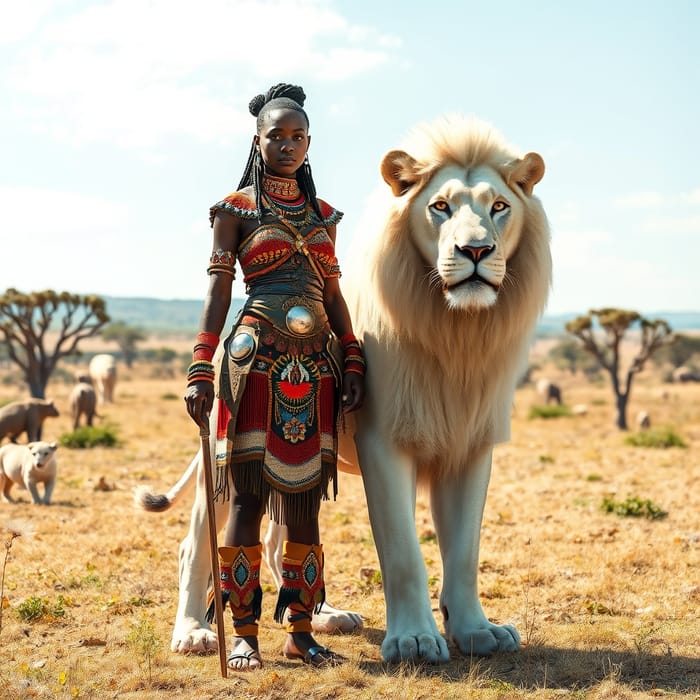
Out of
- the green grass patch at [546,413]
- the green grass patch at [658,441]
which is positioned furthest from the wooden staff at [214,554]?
the green grass patch at [546,413]

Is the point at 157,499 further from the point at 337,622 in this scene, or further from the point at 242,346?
the point at 242,346

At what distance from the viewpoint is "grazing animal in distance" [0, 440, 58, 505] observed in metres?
9.66

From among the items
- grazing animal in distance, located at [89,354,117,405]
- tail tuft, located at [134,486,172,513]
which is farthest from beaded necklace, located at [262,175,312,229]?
grazing animal in distance, located at [89,354,117,405]

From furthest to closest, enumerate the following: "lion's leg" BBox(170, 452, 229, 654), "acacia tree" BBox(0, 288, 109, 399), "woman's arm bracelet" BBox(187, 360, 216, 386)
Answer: "acacia tree" BBox(0, 288, 109, 399) < "lion's leg" BBox(170, 452, 229, 654) < "woman's arm bracelet" BBox(187, 360, 216, 386)

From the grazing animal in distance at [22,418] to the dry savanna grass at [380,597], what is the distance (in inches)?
71.0

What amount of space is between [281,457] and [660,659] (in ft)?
6.40

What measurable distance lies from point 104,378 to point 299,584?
87.6 ft

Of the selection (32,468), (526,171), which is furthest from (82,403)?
(526,171)

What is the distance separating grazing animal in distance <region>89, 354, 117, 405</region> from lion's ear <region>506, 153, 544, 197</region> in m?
26.9

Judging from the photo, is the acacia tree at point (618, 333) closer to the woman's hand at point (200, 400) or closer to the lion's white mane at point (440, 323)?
the lion's white mane at point (440, 323)

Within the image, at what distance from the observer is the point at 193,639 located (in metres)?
4.33

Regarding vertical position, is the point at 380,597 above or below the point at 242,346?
below

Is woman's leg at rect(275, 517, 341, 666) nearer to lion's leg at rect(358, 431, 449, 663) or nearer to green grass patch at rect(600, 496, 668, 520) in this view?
lion's leg at rect(358, 431, 449, 663)

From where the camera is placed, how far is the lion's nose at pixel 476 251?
377cm
